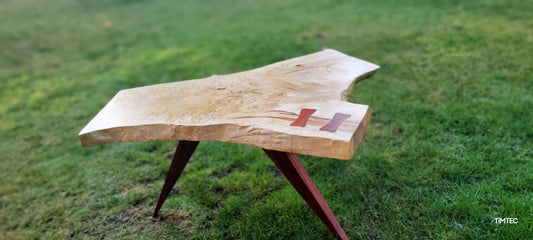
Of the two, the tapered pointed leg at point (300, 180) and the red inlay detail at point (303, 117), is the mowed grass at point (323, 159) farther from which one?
the red inlay detail at point (303, 117)

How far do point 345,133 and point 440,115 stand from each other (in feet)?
5.64

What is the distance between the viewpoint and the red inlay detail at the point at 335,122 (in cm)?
128

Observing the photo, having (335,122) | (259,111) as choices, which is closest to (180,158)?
(259,111)

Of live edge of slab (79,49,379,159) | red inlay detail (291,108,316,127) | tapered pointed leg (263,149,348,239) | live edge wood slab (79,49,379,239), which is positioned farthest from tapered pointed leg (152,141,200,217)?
red inlay detail (291,108,316,127)

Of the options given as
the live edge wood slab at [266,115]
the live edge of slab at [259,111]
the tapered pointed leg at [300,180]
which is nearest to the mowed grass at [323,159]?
the tapered pointed leg at [300,180]

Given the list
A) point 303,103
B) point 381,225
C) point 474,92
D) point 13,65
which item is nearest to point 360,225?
point 381,225

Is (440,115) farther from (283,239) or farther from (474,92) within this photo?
(283,239)

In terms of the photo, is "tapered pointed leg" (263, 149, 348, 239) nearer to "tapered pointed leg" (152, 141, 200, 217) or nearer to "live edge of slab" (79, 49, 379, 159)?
"live edge of slab" (79, 49, 379, 159)

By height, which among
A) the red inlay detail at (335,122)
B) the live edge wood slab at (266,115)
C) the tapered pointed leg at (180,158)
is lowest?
the tapered pointed leg at (180,158)

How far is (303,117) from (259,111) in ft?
0.69

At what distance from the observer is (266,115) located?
1463 mm

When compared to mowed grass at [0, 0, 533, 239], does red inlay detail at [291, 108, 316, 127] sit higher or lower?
higher

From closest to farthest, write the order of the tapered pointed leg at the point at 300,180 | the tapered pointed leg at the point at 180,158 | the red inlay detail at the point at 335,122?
the red inlay detail at the point at 335,122 < the tapered pointed leg at the point at 300,180 < the tapered pointed leg at the point at 180,158

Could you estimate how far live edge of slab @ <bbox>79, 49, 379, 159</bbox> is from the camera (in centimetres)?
129
